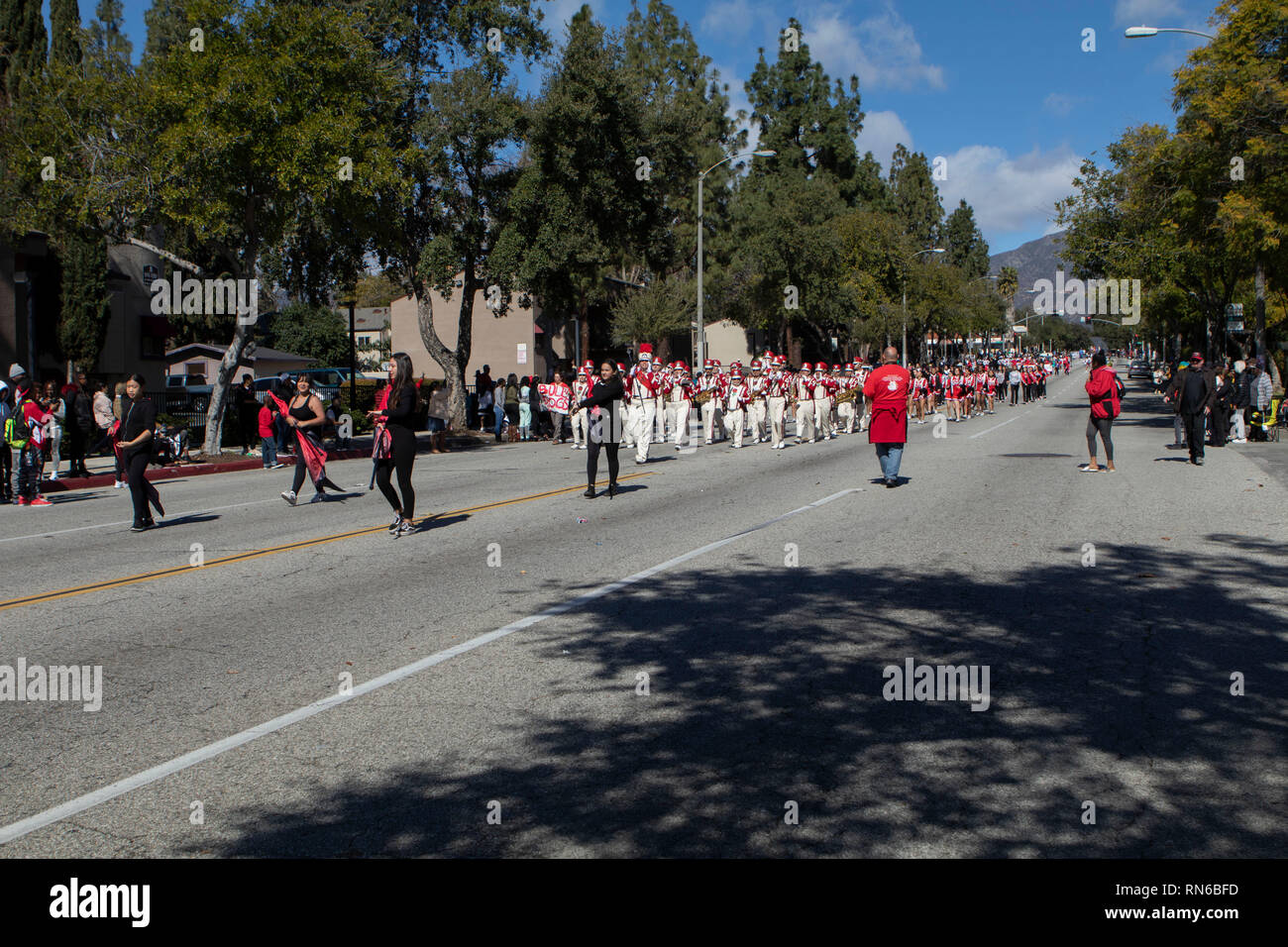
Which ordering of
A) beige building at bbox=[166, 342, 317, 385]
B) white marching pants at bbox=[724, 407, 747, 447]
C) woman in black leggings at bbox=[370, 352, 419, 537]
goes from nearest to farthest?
woman in black leggings at bbox=[370, 352, 419, 537] → white marching pants at bbox=[724, 407, 747, 447] → beige building at bbox=[166, 342, 317, 385]

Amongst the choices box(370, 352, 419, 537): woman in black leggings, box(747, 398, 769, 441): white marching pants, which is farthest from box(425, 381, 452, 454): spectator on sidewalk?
box(370, 352, 419, 537): woman in black leggings

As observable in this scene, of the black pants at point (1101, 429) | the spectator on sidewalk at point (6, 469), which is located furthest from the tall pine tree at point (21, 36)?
the black pants at point (1101, 429)

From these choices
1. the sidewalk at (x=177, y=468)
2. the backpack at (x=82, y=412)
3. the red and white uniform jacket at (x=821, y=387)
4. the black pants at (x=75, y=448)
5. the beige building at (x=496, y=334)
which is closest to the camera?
the sidewalk at (x=177, y=468)

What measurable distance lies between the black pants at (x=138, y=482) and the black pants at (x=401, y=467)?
296 centimetres

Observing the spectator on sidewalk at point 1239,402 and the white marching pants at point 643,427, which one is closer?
the white marching pants at point 643,427

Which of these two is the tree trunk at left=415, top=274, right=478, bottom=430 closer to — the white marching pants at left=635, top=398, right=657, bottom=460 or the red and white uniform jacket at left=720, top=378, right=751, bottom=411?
the red and white uniform jacket at left=720, top=378, right=751, bottom=411

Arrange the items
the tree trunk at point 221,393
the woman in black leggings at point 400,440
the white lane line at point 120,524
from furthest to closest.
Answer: the tree trunk at point 221,393 < the white lane line at point 120,524 < the woman in black leggings at point 400,440

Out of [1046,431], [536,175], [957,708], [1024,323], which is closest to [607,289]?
[536,175]

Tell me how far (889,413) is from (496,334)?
162 ft

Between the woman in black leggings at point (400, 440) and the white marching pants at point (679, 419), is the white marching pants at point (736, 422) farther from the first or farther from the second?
the woman in black leggings at point (400, 440)

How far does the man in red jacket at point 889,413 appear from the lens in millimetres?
15859

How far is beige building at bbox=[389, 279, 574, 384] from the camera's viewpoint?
6209 cm

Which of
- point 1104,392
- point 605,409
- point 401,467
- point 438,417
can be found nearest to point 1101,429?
point 1104,392

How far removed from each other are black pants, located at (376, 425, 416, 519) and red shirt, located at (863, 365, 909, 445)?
6762mm
